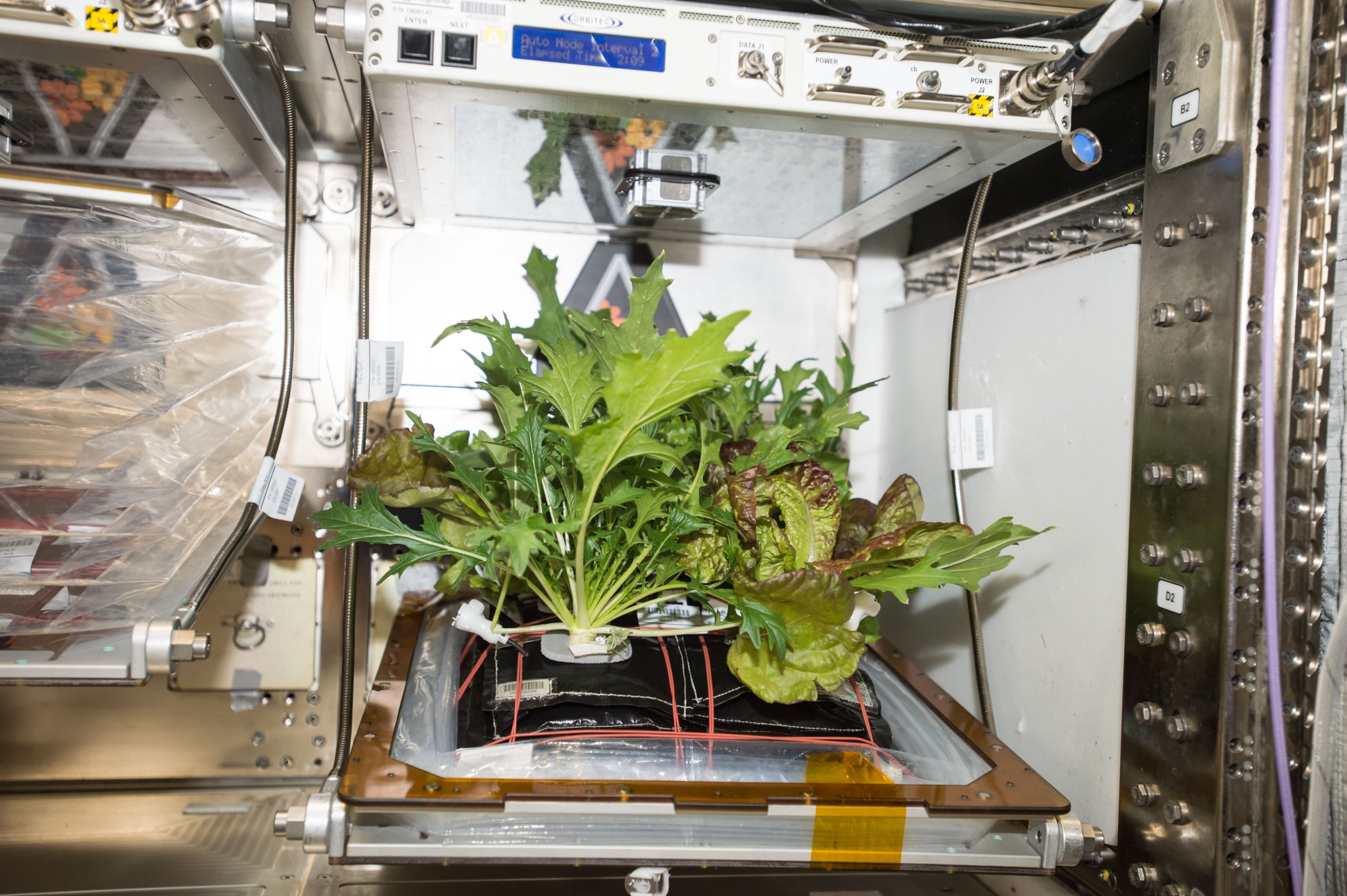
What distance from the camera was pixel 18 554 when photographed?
0.86 metres

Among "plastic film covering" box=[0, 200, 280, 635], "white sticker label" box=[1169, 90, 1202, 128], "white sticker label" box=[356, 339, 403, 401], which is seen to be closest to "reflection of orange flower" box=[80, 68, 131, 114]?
"plastic film covering" box=[0, 200, 280, 635]

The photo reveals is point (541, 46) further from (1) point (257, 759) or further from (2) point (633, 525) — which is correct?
(1) point (257, 759)

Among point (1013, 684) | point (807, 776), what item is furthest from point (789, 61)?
point (1013, 684)

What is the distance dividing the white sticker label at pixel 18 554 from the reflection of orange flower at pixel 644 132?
0.80 meters

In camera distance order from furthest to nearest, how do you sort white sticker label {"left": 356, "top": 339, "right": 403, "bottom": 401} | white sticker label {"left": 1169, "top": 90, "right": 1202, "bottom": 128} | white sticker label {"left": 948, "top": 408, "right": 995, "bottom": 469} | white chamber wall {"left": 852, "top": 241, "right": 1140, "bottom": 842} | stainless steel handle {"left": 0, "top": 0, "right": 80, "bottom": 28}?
white sticker label {"left": 948, "top": 408, "right": 995, "bottom": 469}
white sticker label {"left": 356, "top": 339, "right": 403, "bottom": 401}
white chamber wall {"left": 852, "top": 241, "right": 1140, "bottom": 842}
white sticker label {"left": 1169, "top": 90, "right": 1202, "bottom": 128}
stainless steel handle {"left": 0, "top": 0, "right": 80, "bottom": 28}

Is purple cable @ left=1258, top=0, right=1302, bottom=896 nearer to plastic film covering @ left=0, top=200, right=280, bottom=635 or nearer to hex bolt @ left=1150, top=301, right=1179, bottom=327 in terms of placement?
hex bolt @ left=1150, top=301, right=1179, bottom=327

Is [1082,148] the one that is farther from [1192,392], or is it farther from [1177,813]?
[1177,813]

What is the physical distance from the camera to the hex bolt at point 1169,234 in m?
0.86

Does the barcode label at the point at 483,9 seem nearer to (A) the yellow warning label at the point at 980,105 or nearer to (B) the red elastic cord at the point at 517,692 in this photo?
(A) the yellow warning label at the point at 980,105

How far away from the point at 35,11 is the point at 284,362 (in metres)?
0.42

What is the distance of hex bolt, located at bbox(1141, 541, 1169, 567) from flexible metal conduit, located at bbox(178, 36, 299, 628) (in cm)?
101

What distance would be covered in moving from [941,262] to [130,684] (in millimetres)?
1272

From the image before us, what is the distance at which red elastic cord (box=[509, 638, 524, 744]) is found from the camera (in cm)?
85

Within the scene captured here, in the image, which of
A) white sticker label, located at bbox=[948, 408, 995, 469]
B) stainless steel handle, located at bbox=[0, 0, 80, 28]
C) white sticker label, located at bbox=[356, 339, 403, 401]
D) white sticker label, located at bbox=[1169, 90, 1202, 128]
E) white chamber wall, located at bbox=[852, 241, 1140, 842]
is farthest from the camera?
white sticker label, located at bbox=[948, 408, 995, 469]
